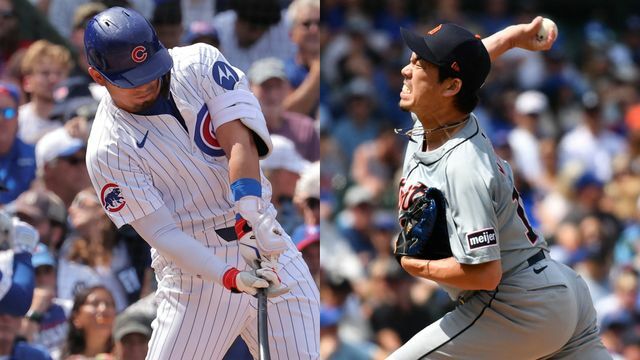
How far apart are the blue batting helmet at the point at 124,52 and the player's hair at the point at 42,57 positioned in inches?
147

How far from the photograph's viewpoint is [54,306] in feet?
21.9

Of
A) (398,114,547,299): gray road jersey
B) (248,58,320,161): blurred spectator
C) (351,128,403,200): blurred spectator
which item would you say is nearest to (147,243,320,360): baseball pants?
(398,114,547,299): gray road jersey

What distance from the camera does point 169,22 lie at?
7.44 meters

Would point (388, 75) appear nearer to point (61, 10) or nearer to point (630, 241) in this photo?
point (630, 241)

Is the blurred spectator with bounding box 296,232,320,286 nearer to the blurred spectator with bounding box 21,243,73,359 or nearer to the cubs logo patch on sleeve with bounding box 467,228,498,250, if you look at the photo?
the blurred spectator with bounding box 21,243,73,359

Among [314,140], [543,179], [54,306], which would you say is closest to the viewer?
[54,306]

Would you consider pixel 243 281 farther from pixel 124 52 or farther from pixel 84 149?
pixel 84 149

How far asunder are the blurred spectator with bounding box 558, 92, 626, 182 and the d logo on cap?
26.3 feet

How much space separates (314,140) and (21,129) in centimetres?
198

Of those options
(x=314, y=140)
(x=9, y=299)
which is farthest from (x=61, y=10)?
(x=9, y=299)

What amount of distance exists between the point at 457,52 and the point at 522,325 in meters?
0.97

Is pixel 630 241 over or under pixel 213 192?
under

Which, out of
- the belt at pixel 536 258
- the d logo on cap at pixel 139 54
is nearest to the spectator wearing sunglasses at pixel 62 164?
the d logo on cap at pixel 139 54

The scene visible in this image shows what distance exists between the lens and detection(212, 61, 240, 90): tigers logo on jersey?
4.16m
